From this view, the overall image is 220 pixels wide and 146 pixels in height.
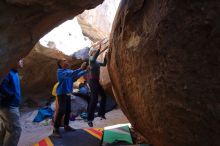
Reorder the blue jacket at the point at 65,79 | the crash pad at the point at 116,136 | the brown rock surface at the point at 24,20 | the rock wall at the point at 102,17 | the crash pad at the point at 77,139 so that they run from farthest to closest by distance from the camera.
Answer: the rock wall at the point at 102,17 → the blue jacket at the point at 65,79 → the crash pad at the point at 77,139 → the crash pad at the point at 116,136 → the brown rock surface at the point at 24,20

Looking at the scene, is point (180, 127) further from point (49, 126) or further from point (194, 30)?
point (49, 126)

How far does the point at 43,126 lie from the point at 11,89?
4.23 m

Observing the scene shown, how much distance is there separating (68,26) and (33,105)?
3.35 m

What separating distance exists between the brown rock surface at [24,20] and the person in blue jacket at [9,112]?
0.80 m

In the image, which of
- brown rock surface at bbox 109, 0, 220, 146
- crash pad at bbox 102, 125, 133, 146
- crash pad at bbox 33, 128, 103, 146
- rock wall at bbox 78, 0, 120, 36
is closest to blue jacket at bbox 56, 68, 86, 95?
crash pad at bbox 33, 128, 103, 146

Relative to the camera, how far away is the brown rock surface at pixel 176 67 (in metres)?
3.19

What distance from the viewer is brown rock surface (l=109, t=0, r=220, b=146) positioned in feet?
10.5

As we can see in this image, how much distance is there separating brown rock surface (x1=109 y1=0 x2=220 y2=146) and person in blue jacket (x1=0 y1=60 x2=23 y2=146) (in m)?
1.78

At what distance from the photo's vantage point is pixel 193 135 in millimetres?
3416

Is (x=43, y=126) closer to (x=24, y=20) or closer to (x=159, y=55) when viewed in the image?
(x=24, y=20)

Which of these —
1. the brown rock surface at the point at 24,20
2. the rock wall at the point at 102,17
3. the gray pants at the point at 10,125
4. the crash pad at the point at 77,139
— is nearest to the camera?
the brown rock surface at the point at 24,20

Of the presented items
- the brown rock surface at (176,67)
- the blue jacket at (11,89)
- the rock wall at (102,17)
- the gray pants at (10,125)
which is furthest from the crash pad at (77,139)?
the rock wall at (102,17)

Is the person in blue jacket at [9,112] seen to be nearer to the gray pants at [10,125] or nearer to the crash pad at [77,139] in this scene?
the gray pants at [10,125]

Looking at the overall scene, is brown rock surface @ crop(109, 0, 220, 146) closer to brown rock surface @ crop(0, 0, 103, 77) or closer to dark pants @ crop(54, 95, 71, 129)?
brown rock surface @ crop(0, 0, 103, 77)
